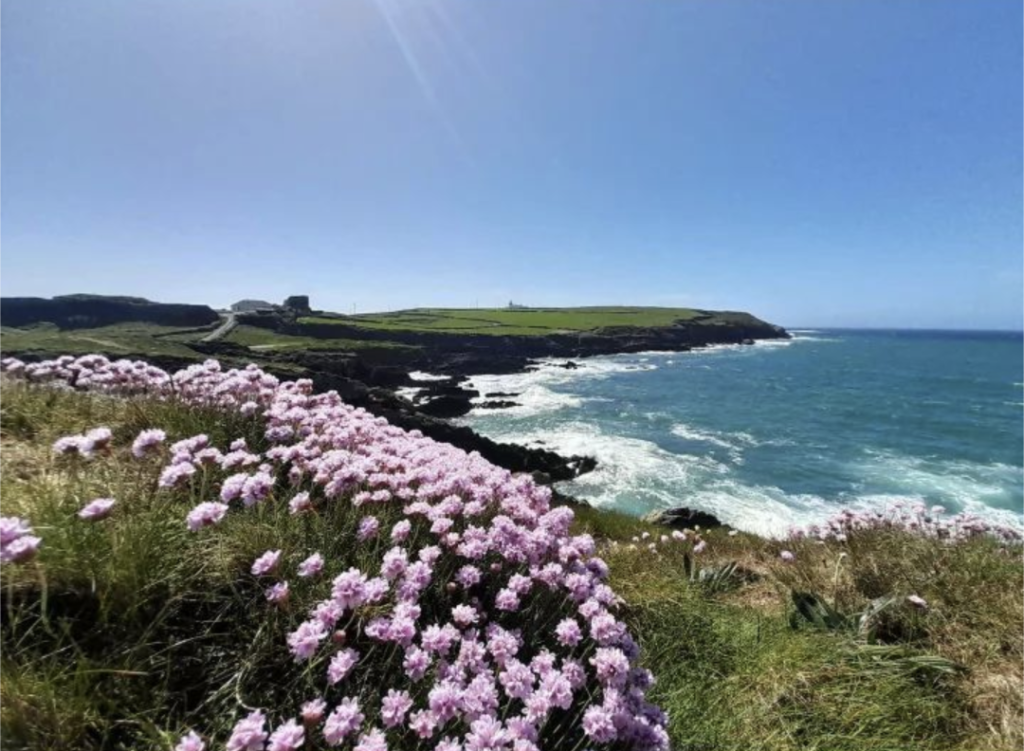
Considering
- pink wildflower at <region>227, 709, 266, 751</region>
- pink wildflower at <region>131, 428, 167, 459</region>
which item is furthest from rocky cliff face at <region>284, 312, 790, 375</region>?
pink wildflower at <region>227, 709, 266, 751</region>

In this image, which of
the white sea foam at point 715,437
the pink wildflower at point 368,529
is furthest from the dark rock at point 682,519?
the white sea foam at point 715,437

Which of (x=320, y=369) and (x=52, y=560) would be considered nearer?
(x=52, y=560)

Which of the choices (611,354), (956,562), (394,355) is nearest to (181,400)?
(956,562)

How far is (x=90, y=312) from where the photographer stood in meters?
96.2

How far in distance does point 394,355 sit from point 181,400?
6772cm

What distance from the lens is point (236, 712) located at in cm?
222

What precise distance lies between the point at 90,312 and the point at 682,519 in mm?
119924

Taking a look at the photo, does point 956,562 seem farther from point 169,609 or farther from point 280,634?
point 169,609

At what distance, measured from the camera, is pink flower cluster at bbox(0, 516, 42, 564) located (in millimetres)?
2043

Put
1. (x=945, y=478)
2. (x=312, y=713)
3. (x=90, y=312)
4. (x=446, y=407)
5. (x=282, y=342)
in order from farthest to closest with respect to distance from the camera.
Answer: (x=90, y=312) → (x=282, y=342) → (x=446, y=407) → (x=945, y=478) → (x=312, y=713)

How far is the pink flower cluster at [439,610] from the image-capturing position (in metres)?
2.16

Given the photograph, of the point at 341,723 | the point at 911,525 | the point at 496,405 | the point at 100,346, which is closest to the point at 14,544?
the point at 341,723

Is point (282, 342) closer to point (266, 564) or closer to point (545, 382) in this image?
point (545, 382)

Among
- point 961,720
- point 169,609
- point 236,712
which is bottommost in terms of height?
point 961,720
